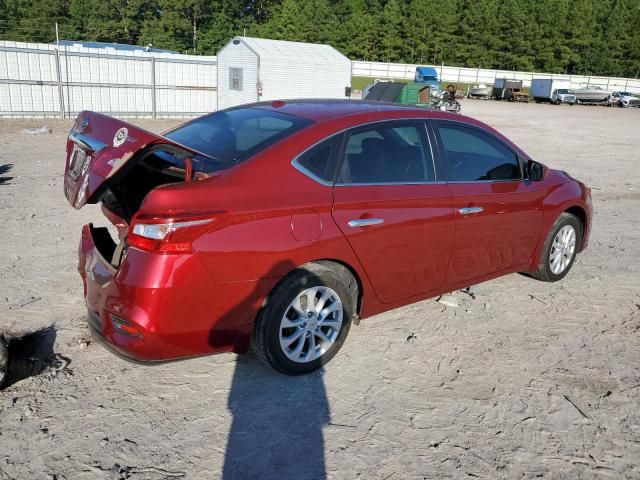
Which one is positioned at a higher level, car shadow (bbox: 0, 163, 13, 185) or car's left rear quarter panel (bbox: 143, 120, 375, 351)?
car's left rear quarter panel (bbox: 143, 120, 375, 351)

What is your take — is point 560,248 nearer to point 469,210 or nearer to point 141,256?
point 469,210

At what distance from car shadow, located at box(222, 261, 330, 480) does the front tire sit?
0.37 ft

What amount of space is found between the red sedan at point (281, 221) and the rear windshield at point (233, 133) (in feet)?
0.05

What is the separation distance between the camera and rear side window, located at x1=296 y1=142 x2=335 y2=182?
347cm

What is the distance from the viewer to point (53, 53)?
17.6m

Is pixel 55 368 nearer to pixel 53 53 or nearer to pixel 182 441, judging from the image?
pixel 182 441

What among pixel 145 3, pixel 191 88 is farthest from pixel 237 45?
pixel 145 3

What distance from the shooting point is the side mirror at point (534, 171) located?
192 inches

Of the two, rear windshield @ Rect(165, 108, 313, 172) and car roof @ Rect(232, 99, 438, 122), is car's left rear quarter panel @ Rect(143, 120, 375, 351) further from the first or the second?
car roof @ Rect(232, 99, 438, 122)

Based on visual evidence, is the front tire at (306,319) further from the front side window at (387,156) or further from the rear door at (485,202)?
the rear door at (485,202)

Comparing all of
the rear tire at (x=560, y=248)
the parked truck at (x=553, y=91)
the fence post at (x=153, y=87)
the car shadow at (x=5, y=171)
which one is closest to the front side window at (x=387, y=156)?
the rear tire at (x=560, y=248)

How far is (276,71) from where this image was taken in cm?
1966

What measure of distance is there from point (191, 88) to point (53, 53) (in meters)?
4.59

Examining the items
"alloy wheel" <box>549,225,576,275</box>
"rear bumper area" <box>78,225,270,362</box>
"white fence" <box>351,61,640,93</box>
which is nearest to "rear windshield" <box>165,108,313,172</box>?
"rear bumper area" <box>78,225,270,362</box>
